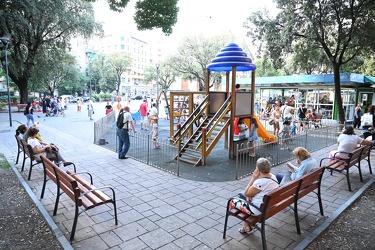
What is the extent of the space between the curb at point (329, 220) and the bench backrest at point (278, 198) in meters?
0.55

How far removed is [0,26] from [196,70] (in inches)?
941

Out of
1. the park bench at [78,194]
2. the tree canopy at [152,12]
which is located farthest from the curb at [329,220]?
the tree canopy at [152,12]

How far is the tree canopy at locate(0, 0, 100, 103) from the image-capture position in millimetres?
20719

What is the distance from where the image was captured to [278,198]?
348cm

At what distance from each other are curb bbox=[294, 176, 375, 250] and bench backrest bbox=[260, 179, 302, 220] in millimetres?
550

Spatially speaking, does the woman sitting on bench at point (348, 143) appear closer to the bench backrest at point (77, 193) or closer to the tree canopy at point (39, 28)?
the bench backrest at point (77, 193)

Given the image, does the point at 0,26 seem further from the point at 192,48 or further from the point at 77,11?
the point at 192,48

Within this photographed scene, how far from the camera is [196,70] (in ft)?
125

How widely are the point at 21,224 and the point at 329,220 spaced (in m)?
4.97

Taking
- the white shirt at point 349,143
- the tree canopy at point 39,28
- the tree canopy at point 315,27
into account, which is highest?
the tree canopy at point 39,28

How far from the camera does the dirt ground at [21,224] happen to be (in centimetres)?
363

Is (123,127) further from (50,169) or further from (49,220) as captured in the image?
(49,220)

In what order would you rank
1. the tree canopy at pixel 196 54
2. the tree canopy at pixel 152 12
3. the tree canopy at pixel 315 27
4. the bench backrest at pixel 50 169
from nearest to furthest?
the bench backrest at pixel 50 169 → the tree canopy at pixel 152 12 → the tree canopy at pixel 315 27 → the tree canopy at pixel 196 54

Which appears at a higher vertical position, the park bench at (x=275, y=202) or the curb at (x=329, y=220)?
the park bench at (x=275, y=202)
